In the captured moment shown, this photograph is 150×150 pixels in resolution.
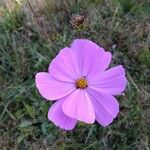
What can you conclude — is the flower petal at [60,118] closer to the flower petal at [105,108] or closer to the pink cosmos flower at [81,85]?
the pink cosmos flower at [81,85]

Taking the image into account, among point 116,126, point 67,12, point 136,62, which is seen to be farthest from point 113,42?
point 116,126

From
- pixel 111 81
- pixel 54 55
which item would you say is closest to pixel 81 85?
pixel 111 81

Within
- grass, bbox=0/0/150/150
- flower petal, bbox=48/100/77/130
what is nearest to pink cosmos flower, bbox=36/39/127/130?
flower petal, bbox=48/100/77/130

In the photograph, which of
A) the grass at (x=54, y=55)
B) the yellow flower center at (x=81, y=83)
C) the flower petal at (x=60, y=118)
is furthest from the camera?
the grass at (x=54, y=55)

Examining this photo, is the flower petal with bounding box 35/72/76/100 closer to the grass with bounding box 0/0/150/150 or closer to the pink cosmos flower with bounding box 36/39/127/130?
the pink cosmos flower with bounding box 36/39/127/130

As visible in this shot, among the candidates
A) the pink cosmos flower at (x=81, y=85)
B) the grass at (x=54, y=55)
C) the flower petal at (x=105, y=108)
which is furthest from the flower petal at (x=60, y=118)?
the grass at (x=54, y=55)

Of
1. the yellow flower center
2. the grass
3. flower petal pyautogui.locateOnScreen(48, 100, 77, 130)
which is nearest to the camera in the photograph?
flower petal pyautogui.locateOnScreen(48, 100, 77, 130)

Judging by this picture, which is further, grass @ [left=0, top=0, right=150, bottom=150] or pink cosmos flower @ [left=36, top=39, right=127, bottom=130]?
grass @ [left=0, top=0, right=150, bottom=150]
